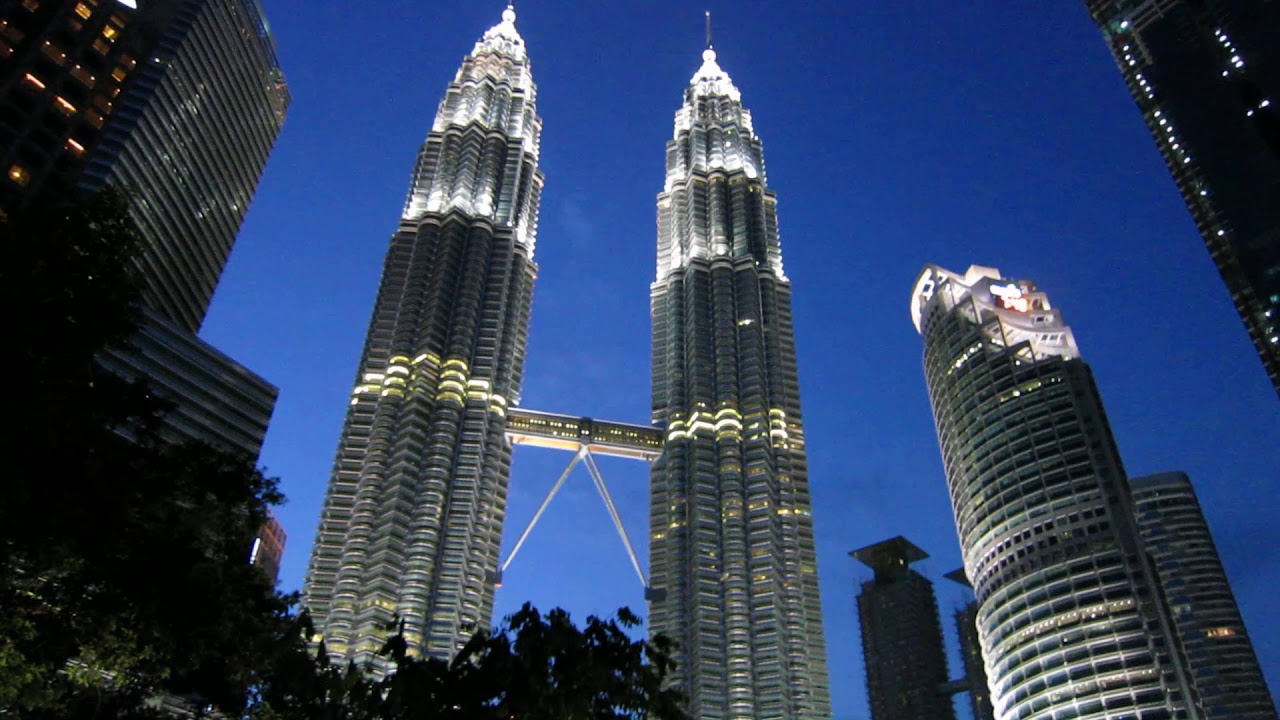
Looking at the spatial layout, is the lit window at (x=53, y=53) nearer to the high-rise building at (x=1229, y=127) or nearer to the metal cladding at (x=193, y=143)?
the metal cladding at (x=193, y=143)

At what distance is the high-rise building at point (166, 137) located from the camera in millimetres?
98375

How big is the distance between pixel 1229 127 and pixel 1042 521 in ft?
190

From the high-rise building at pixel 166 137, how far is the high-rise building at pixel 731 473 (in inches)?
2445

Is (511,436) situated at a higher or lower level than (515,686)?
higher

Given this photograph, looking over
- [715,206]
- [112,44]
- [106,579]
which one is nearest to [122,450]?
[106,579]

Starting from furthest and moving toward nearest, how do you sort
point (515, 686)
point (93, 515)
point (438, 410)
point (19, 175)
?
point (438, 410), point (19, 175), point (515, 686), point (93, 515)

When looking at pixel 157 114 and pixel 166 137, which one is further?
pixel 166 137

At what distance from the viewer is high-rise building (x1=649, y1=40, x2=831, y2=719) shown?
137 m

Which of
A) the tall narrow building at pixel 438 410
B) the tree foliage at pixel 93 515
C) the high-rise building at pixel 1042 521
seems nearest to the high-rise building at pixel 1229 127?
the high-rise building at pixel 1042 521

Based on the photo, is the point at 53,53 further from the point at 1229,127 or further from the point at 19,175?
the point at 1229,127

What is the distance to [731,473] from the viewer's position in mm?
153250

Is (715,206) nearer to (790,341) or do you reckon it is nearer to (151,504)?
(790,341)

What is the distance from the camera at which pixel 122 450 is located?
1059 inches

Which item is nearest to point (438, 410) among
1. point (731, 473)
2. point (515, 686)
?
point (731, 473)
